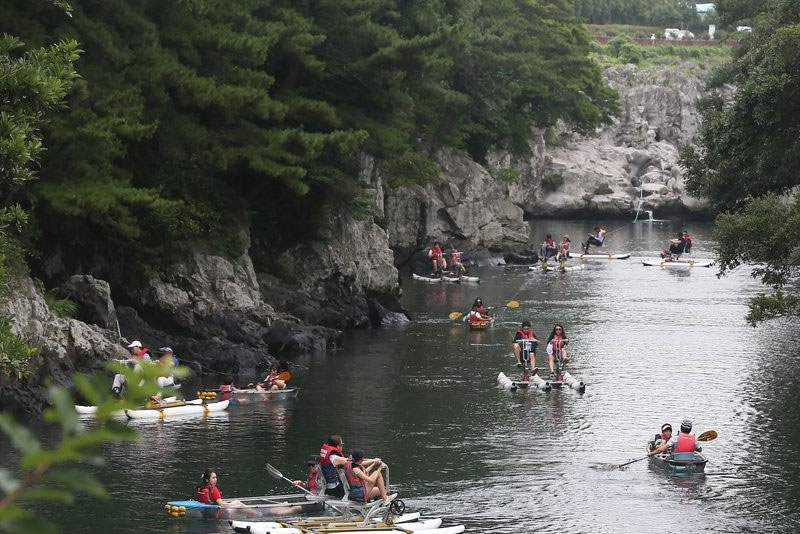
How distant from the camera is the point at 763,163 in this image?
33.3m

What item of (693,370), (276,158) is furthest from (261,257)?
(693,370)

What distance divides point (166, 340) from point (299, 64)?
41.0ft

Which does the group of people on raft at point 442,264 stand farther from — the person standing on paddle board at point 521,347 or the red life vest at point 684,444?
the red life vest at point 684,444

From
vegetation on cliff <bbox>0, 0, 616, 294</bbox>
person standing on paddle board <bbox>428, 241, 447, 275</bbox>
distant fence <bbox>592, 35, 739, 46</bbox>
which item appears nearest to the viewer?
vegetation on cliff <bbox>0, 0, 616, 294</bbox>

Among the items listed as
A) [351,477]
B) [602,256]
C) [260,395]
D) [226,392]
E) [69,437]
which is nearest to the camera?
[69,437]

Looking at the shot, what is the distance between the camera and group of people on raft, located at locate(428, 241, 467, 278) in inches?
2439

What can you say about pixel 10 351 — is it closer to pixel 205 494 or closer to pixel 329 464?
pixel 205 494

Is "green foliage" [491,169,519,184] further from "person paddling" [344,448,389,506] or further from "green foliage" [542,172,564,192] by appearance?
"person paddling" [344,448,389,506]

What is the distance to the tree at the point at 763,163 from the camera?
27766 millimetres

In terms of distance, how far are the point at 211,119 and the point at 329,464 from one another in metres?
21.2

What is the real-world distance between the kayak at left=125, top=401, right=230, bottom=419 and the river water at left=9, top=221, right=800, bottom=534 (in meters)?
0.40

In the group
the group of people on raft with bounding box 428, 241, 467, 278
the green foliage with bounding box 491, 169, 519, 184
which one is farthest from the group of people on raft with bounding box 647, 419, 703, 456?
the green foliage with bounding box 491, 169, 519, 184

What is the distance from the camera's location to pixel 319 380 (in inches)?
1361

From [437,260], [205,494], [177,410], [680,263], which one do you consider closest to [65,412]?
[205,494]
